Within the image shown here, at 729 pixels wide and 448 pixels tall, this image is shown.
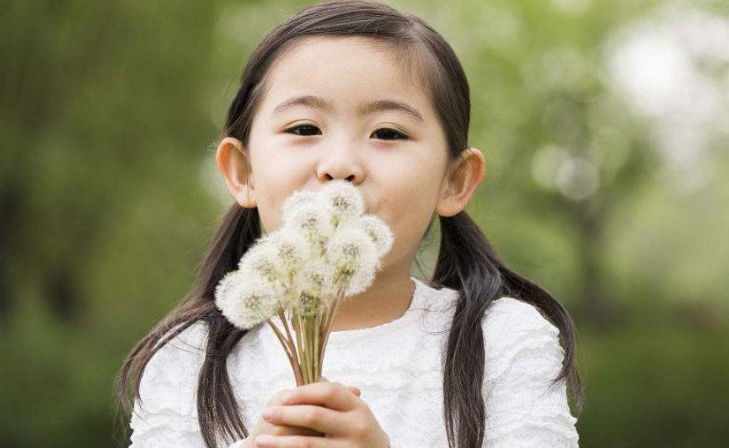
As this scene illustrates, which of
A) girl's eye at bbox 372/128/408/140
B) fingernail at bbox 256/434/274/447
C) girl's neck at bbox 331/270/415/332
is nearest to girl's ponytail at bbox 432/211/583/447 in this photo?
girl's neck at bbox 331/270/415/332

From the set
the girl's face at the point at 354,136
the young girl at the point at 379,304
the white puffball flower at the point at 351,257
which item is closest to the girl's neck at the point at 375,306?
the young girl at the point at 379,304

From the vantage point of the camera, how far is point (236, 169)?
88.9 inches

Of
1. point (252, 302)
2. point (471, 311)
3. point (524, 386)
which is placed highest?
point (252, 302)

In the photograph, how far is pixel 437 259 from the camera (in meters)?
2.55

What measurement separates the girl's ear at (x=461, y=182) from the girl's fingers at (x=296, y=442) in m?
0.76

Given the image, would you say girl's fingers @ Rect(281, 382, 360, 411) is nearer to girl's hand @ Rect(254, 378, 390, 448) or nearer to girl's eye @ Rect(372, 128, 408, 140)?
girl's hand @ Rect(254, 378, 390, 448)

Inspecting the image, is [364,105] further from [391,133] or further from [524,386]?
[524,386]

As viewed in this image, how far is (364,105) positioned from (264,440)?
0.68 m

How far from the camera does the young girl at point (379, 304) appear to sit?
196 cm

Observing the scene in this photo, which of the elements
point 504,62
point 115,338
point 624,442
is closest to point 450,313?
point 624,442

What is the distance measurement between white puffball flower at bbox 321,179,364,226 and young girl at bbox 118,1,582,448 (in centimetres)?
29

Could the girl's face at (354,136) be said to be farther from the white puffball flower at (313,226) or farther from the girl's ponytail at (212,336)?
the white puffball flower at (313,226)

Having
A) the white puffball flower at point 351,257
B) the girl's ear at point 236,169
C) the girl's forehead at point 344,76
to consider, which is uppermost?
the girl's forehead at point 344,76

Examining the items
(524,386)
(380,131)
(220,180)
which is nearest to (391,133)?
(380,131)
